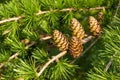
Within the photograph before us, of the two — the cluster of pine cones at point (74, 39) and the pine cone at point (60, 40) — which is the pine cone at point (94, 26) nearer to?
the cluster of pine cones at point (74, 39)

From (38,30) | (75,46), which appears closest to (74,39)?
(75,46)

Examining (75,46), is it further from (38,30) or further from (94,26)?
(38,30)

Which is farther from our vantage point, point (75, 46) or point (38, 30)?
point (38, 30)

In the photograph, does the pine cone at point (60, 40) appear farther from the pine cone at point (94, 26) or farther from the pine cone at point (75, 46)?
the pine cone at point (94, 26)

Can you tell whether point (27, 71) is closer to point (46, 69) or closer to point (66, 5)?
point (46, 69)

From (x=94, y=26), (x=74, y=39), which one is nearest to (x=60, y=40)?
(x=74, y=39)

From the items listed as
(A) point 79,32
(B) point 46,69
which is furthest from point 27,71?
(A) point 79,32

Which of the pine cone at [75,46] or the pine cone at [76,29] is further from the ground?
the pine cone at [76,29]

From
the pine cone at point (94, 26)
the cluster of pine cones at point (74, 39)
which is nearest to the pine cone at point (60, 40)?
the cluster of pine cones at point (74, 39)

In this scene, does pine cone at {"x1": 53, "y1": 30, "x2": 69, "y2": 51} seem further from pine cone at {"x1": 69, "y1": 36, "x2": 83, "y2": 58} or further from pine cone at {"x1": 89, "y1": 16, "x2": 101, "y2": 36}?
pine cone at {"x1": 89, "y1": 16, "x2": 101, "y2": 36}

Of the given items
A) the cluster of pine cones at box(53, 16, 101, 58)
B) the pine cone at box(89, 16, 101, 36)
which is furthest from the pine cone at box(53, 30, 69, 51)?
the pine cone at box(89, 16, 101, 36)
